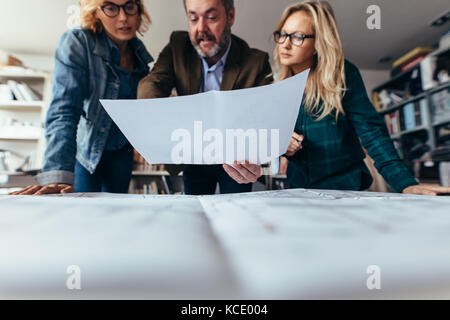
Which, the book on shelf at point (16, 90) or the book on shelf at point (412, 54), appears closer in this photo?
the book on shelf at point (16, 90)

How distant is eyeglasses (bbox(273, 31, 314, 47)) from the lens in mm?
1021

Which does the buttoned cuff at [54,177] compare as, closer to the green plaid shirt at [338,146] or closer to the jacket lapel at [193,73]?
the jacket lapel at [193,73]

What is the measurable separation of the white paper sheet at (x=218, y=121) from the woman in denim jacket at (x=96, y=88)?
0.92 feet

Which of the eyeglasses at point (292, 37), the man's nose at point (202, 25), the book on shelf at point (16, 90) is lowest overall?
the eyeglasses at point (292, 37)

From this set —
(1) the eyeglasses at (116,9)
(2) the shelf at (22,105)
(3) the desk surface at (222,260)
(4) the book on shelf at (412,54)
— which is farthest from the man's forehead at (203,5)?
(4) the book on shelf at (412,54)

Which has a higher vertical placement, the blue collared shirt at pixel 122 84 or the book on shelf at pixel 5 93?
the book on shelf at pixel 5 93

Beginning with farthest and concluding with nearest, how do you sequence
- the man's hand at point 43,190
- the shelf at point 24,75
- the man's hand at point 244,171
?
the shelf at point 24,75 < the man's hand at point 244,171 < the man's hand at point 43,190

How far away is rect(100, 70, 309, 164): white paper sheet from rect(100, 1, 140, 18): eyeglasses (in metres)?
0.60

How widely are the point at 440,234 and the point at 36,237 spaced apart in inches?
10.9

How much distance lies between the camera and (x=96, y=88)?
91 cm

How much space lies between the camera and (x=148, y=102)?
21.5 inches

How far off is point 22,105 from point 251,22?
182cm

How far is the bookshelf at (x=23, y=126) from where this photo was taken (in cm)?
192
